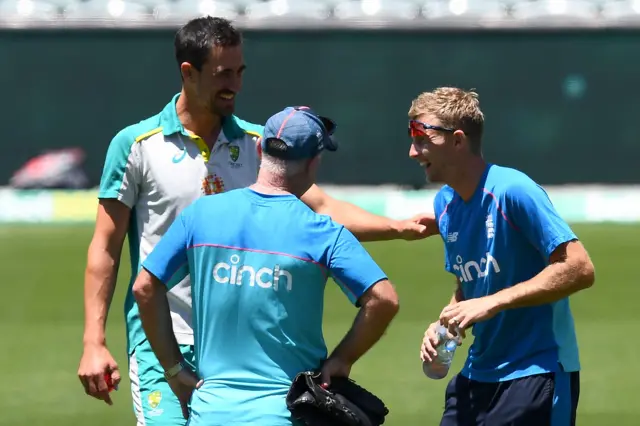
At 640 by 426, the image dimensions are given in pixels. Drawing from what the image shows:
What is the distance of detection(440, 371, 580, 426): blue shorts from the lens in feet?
14.8

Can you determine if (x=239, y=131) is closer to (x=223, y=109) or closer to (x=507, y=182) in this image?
(x=223, y=109)

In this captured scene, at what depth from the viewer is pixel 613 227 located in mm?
18203

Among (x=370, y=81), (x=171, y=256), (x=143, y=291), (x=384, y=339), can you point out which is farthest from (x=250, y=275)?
(x=370, y=81)

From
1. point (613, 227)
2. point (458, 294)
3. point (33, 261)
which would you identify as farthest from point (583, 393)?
point (613, 227)

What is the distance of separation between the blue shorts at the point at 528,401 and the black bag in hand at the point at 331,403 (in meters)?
0.85

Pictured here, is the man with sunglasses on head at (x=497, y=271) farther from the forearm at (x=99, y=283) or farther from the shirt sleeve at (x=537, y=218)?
the forearm at (x=99, y=283)

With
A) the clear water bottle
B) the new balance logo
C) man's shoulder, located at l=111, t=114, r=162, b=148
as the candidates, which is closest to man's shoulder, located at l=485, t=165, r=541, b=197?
the new balance logo

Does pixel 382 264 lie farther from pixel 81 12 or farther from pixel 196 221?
pixel 196 221

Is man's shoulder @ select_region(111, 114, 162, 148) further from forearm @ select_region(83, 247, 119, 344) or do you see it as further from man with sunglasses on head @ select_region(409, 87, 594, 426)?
man with sunglasses on head @ select_region(409, 87, 594, 426)

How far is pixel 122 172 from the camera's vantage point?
15.2 feet

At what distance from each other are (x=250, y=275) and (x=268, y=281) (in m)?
0.06

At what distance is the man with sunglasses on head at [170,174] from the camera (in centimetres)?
459

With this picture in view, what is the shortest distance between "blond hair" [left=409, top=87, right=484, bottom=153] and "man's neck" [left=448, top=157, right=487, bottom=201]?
0.17ft

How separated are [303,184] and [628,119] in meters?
17.3
